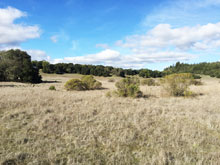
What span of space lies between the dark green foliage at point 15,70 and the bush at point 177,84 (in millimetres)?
28117

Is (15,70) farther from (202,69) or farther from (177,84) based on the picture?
(202,69)

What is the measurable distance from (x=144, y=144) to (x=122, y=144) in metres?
0.71

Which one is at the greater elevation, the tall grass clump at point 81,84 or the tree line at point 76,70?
the tree line at point 76,70

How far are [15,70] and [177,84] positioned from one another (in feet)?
106

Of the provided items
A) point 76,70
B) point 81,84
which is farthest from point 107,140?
point 76,70

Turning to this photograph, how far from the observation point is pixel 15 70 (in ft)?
98.9

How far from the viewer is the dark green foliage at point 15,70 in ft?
98.2

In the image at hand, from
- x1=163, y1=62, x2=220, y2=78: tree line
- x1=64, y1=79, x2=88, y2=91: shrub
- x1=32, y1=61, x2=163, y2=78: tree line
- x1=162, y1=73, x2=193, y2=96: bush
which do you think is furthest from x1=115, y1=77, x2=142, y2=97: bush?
x1=163, y1=62, x2=220, y2=78: tree line

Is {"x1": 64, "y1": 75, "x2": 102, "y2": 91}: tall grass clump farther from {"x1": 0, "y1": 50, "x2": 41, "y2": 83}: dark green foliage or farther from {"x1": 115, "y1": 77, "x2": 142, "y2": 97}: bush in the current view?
{"x1": 0, "y1": 50, "x2": 41, "y2": 83}: dark green foliage

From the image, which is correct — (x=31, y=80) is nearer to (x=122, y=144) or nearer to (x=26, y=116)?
(x=26, y=116)

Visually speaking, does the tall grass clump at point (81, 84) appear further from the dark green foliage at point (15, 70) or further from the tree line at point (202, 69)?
the tree line at point (202, 69)

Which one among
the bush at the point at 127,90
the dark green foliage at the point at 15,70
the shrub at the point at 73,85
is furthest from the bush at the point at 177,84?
the dark green foliage at the point at 15,70

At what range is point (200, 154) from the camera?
3.73 metres

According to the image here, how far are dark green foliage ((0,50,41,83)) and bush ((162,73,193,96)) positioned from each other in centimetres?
2812
